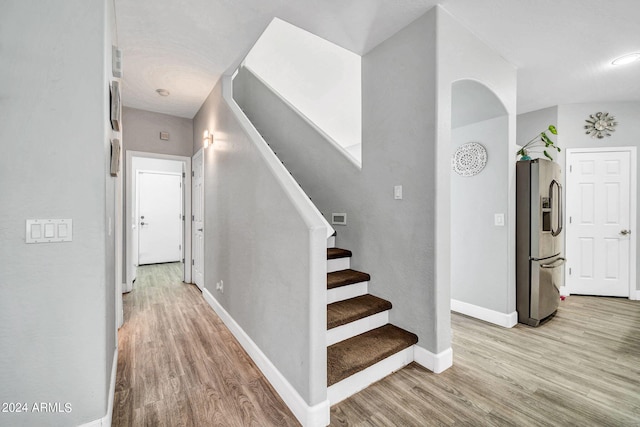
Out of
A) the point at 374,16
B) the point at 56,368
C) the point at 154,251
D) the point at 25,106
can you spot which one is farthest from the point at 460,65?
the point at 154,251

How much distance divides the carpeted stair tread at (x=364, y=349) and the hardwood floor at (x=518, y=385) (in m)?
0.20

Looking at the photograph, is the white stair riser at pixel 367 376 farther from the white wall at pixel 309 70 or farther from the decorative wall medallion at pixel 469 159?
the white wall at pixel 309 70

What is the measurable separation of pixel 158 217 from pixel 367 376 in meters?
6.04

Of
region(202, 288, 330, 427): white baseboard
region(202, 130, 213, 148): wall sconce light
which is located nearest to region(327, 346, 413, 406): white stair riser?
region(202, 288, 330, 427): white baseboard

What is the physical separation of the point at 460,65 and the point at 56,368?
3.19 metres

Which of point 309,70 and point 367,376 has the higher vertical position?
point 309,70

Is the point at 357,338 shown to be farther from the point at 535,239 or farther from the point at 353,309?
the point at 535,239

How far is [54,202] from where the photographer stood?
1339 mm

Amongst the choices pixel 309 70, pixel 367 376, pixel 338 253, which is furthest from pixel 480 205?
pixel 309 70

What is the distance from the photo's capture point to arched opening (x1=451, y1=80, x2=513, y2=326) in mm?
2787

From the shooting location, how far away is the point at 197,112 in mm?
4227

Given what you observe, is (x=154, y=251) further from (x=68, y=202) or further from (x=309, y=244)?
(x=309, y=244)

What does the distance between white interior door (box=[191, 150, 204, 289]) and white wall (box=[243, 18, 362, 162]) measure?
165 centimetres

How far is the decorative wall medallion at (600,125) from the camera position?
3.87 metres
